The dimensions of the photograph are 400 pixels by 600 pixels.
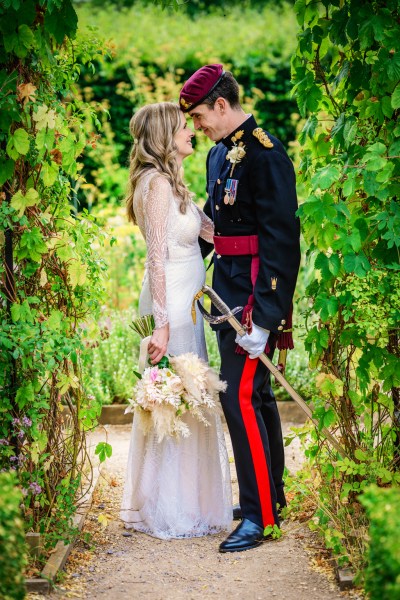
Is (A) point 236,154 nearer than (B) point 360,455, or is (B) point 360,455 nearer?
(B) point 360,455

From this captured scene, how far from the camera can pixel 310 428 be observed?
4.13 m

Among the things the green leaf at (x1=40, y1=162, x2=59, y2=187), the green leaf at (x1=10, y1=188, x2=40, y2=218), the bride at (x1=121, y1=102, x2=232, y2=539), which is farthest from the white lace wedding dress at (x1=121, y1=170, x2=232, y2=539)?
the green leaf at (x1=10, y1=188, x2=40, y2=218)

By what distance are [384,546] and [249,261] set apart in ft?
5.60

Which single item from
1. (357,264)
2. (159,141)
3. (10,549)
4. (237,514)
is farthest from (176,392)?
(10,549)

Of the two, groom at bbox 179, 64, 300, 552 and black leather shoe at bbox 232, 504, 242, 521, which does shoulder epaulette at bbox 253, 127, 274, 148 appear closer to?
groom at bbox 179, 64, 300, 552

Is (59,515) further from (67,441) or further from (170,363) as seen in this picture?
(170,363)

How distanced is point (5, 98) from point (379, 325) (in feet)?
5.32

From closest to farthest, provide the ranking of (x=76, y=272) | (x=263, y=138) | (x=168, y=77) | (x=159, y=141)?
(x=76, y=272) → (x=263, y=138) → (x=159, y=141) → (x=168, y=77)

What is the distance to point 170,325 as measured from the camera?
4.09 m

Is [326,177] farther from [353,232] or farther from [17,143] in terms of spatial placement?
[17,143]

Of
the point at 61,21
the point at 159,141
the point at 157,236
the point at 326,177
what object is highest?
the point at 61,21

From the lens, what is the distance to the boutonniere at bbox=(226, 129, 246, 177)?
3.80m

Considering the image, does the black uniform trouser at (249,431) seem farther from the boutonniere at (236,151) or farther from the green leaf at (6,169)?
the green leaf at (6,169)

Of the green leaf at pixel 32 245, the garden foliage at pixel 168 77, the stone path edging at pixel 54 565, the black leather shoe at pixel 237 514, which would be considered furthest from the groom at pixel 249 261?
the garden foliage at pixel 168 77
